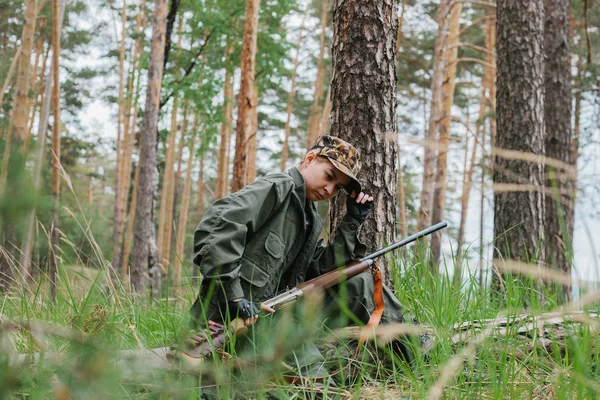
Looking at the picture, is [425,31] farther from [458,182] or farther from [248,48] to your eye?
[458,182]

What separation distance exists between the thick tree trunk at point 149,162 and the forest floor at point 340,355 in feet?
23.1

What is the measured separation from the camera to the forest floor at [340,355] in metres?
0.82

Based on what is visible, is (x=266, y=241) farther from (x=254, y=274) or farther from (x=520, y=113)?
(x=520, y=113)

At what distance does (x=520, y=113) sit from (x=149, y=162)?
7349 millimetres

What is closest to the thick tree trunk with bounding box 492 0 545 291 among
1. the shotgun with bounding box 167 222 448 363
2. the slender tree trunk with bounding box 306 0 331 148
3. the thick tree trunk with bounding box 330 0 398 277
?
the thick tree trunk with bounding box 330 0 398 277

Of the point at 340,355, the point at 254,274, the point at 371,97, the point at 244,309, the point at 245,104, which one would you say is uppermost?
the point at 245,104

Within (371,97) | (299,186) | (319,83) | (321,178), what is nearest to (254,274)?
(299,186)

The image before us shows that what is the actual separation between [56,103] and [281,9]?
17.6ft

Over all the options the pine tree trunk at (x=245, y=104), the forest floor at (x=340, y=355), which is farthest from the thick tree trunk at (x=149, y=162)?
the forest floor at (x=340, y=355)

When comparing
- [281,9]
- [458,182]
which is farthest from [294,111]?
[458,182]

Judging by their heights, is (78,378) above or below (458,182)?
below

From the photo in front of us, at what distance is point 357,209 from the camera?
295cm

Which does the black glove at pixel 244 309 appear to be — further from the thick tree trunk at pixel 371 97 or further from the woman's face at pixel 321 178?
the thick tree trunk at pixel 371 97

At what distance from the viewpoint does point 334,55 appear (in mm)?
3363
